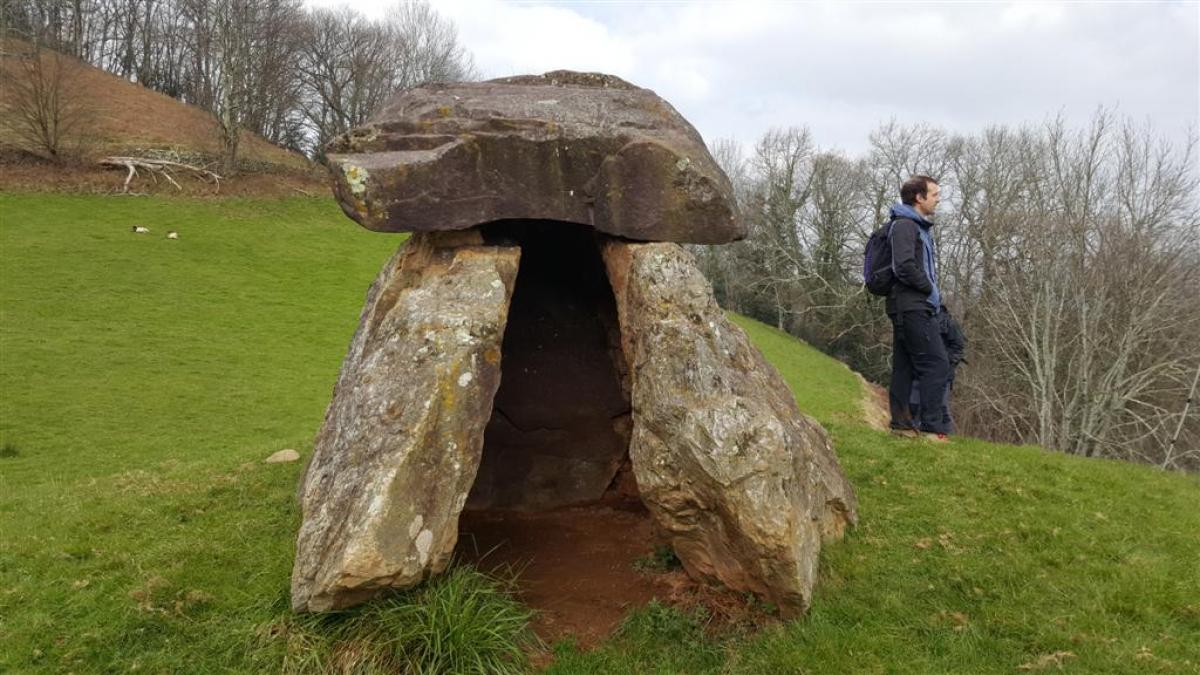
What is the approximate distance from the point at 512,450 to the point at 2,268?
2521cm

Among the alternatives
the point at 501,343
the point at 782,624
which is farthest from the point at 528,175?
the point at 782,624

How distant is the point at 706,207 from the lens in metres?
6.44

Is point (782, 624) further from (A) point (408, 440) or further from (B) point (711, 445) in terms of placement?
(A) point (408, 440)

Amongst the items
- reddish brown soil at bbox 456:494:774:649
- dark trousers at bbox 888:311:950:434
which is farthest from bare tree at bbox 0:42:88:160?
dark trousers at bbox 888:311:950:434

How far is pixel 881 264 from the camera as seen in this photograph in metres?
8.79

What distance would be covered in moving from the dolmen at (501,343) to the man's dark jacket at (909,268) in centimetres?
217

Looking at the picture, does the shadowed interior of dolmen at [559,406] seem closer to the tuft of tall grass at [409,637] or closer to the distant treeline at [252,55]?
the tuft of tall grass at [409,637]

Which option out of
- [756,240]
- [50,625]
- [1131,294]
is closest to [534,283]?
[50,625]

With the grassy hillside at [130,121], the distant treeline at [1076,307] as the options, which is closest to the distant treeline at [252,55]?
the grassy hillside at [130,121]

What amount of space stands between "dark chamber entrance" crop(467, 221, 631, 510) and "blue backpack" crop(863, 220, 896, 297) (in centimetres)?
279

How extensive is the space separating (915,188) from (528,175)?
4425 millimetres

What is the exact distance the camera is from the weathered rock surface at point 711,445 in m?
5.22

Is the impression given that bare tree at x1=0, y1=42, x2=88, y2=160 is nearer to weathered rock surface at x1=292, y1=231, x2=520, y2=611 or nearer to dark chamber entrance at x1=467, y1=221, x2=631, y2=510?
dark chamber entrance at x1=467, y1=221, x2=631, y2=510

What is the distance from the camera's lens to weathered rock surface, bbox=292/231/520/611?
4898 millimetres
